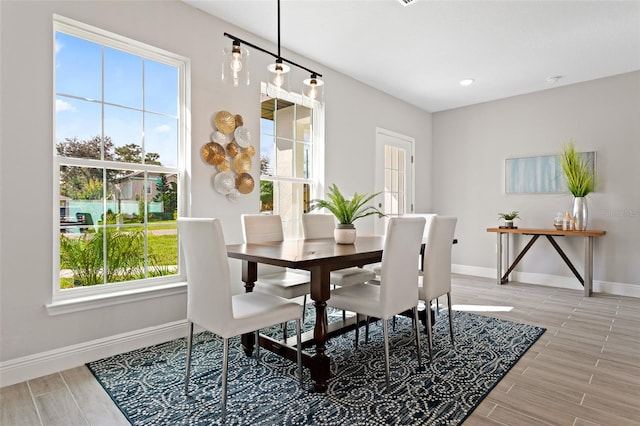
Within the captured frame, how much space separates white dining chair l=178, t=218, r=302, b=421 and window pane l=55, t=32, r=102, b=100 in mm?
1394

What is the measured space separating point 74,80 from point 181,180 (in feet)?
3.32

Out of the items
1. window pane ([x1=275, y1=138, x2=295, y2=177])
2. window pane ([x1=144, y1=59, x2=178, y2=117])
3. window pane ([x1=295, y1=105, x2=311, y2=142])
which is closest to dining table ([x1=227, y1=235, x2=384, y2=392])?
window pane ([x1=144, y1=59, x2=178, y2=117])

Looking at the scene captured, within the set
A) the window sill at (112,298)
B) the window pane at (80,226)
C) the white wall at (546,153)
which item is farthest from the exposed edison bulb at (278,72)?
the white wall at (546,153)

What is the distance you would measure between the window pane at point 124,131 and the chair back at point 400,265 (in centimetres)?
208

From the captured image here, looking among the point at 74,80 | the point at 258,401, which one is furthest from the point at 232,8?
the point at 258,401

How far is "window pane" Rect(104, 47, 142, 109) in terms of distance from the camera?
2.70 meters

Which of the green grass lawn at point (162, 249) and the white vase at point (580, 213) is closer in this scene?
the green grass lawn at point (162, 249)

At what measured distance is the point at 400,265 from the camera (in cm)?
224

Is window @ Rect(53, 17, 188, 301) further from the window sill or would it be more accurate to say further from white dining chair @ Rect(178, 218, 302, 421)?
white dining chair @ Rect(178, 218, 302, 421)

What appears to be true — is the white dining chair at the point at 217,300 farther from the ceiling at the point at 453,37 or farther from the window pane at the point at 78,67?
the ceiling at the point at 453,37

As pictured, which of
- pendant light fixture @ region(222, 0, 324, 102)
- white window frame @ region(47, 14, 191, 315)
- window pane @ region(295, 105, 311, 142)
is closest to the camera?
pendant light fixture @ region(222, 0, 324, 102)

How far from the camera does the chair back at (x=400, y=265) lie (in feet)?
7.02

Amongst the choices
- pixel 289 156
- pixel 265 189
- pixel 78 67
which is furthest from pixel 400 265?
pixel 78 67

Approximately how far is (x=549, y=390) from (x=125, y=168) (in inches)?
127
